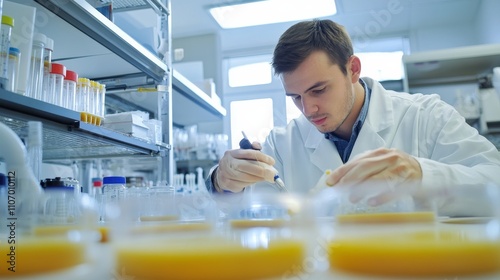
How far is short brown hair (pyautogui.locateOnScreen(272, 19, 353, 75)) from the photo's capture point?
147 cm

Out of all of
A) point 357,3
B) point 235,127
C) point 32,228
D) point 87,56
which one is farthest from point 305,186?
point 235,127

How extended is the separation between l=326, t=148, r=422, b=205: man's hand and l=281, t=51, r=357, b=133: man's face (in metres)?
0.62

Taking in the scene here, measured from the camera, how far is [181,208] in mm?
447

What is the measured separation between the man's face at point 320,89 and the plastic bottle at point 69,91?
0.79 m

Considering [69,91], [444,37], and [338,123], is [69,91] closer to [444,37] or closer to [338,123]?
[338,123]

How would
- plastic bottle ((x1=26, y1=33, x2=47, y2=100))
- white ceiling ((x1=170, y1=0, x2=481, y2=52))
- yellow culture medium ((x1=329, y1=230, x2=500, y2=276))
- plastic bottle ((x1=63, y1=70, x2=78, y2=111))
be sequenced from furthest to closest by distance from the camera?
white ceiling ((x1=170, y1=0, x2=481, y2=52)) < plastic bottle ((x1=63, y1=70, x2=78, y2=111)) < plastic bottle ((x1=26, y1=33, x2=47, y2=100)) < yellow culture medium ((x1=329, y1=230, x2=500, y2=276))

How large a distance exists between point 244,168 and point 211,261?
817mm

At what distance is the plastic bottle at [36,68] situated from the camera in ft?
3.95

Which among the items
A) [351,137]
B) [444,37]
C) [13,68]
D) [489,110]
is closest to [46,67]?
[13,68]

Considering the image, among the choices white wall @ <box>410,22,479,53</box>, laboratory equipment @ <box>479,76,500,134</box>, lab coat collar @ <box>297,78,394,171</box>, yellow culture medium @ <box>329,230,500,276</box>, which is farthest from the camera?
white wall @ <box>410,22,479,53</box>

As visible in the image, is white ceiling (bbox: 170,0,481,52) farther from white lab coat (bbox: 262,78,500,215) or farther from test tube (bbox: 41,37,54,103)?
test tube (bbox: 41,37,54,103)

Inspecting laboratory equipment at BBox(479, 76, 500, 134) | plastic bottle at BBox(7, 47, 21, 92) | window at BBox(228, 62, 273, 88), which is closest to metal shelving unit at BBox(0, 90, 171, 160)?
plastic bottle at BBox(7, 47, 21, 92)

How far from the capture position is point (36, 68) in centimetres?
122

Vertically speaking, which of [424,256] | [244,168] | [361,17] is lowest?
[424,256]
